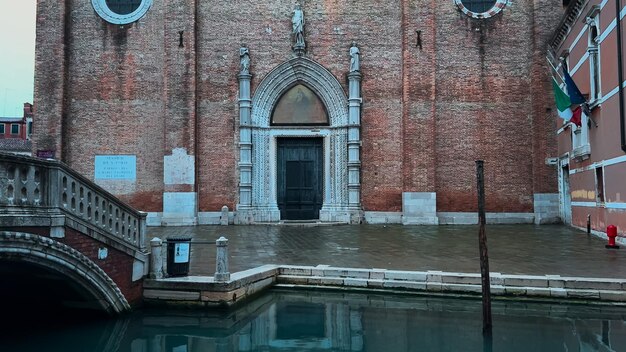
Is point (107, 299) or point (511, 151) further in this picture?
point (511, 151)

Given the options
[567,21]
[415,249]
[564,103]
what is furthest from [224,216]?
[567,21]

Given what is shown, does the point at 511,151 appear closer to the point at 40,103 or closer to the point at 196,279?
the point at 196,279

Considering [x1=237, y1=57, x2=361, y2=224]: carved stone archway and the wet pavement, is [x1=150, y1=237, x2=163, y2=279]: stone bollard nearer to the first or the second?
the wet pavement

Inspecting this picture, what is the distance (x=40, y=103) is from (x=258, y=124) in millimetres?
7276

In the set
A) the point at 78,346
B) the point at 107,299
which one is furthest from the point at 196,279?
the point at 78,346

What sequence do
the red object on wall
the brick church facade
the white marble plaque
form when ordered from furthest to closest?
the white marble plaque < the brick church facade < the red object on wall

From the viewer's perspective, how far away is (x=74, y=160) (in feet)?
56.5

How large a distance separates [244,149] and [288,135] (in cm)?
162

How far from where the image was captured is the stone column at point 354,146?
16781 mm

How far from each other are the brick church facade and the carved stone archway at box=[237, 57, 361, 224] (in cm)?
5

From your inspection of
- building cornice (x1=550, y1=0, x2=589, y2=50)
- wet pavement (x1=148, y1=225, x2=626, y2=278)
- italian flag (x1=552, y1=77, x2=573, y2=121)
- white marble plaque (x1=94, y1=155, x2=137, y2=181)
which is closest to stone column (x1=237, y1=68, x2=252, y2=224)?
wet pavement (x1=148, y1=225, x2=626, y2=278)

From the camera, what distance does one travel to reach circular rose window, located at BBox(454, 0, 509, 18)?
16953 millimetres

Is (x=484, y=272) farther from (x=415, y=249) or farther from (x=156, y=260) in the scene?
(x=415, y=249)

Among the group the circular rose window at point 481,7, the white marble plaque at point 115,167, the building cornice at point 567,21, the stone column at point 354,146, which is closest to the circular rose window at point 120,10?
the white marble plaque at point 115,167
